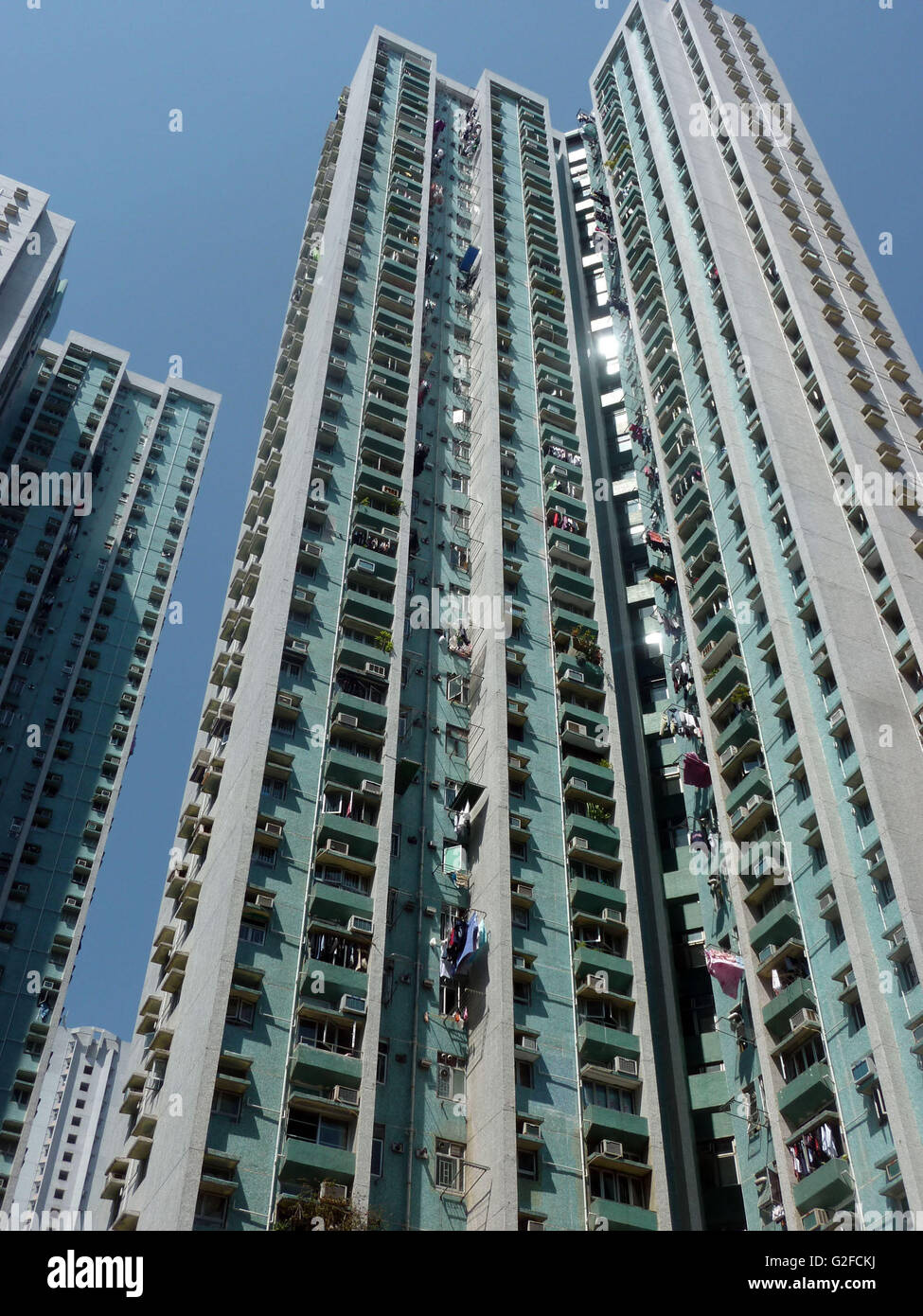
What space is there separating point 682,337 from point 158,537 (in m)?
32.9

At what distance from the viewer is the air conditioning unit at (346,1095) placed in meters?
33.8

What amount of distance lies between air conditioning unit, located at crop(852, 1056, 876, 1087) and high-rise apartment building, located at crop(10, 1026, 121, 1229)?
84.1 meters

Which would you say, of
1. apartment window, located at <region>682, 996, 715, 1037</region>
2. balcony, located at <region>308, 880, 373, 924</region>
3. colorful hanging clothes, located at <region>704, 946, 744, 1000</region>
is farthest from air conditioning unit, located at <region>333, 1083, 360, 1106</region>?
apartment window, located at <region>682, 996, 715, 1037</region>

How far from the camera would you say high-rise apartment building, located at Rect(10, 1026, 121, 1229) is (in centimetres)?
10644

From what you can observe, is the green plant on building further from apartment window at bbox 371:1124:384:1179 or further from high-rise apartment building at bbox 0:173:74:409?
high-rise apartment building at bbox 0:173:74:409

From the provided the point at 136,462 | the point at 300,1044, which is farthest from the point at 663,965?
the point at 136,462

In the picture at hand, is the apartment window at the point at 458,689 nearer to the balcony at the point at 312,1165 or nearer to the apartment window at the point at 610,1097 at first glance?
the apartment window at the point at 610,1097

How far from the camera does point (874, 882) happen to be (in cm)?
3634

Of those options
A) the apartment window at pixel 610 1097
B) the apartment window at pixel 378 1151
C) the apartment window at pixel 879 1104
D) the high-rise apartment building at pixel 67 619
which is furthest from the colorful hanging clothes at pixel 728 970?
the high-rise apartment building at pixel 67 619

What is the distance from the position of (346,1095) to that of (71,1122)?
288 feet

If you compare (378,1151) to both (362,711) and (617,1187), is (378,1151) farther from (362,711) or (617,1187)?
(362,711)

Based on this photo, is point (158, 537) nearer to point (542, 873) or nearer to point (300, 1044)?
point (542, 873)

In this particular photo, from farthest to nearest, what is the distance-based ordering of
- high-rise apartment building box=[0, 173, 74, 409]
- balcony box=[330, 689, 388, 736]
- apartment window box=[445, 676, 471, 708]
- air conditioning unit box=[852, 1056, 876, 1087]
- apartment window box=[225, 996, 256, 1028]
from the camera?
high-rise apartment building box=[0, 173, 74, 409]
apartment window box=[445, 676, 471, 708]
balcony box=[330, 689, 388, 736]
apartment window box=[225, 996, 256, 1028]
air conditioning unit box=[852, 1056, 876, 1087]

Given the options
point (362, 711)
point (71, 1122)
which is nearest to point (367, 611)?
point (362, 711)
